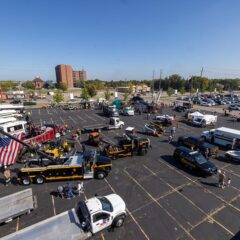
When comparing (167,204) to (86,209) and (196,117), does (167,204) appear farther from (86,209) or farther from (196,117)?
(196,117)

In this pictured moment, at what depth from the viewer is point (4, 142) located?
17.5 metres

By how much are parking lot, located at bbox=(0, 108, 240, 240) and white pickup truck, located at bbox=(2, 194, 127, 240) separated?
882 millimetres

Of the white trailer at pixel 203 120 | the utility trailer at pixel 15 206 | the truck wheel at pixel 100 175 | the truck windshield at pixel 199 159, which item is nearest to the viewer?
the utility trailer at pixel 15 206

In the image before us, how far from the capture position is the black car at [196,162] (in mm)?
15484

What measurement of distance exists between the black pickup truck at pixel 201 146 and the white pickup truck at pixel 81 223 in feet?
46.2

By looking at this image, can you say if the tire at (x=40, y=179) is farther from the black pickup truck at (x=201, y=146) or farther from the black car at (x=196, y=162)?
the black pickup truck at (x=201, y=146)

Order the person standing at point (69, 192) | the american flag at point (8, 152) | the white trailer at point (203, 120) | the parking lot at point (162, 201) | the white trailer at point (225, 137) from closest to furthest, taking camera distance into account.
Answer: the parking lot at point (162, 201), the person standing at point (69, 192), the american flag at point (8, 152), the white trailer at point (225, 137), the white trailer at point (203, 120)

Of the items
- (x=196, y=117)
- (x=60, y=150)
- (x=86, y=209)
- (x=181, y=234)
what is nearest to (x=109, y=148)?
(x=60, y=150)

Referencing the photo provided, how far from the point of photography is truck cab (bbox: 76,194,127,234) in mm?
9219

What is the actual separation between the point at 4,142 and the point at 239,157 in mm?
24916

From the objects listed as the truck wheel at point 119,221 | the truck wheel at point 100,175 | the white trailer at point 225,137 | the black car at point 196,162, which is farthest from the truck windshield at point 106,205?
the white trailer at point 225,137

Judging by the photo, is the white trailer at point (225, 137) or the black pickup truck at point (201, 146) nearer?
the black pickup truck at point (201, 146)

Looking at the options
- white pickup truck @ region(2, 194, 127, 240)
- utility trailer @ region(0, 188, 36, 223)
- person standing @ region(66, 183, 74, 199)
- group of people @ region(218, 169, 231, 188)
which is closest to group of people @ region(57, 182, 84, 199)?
person standing @ region(66, 183, 74, 199)

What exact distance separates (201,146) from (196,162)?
538cm
